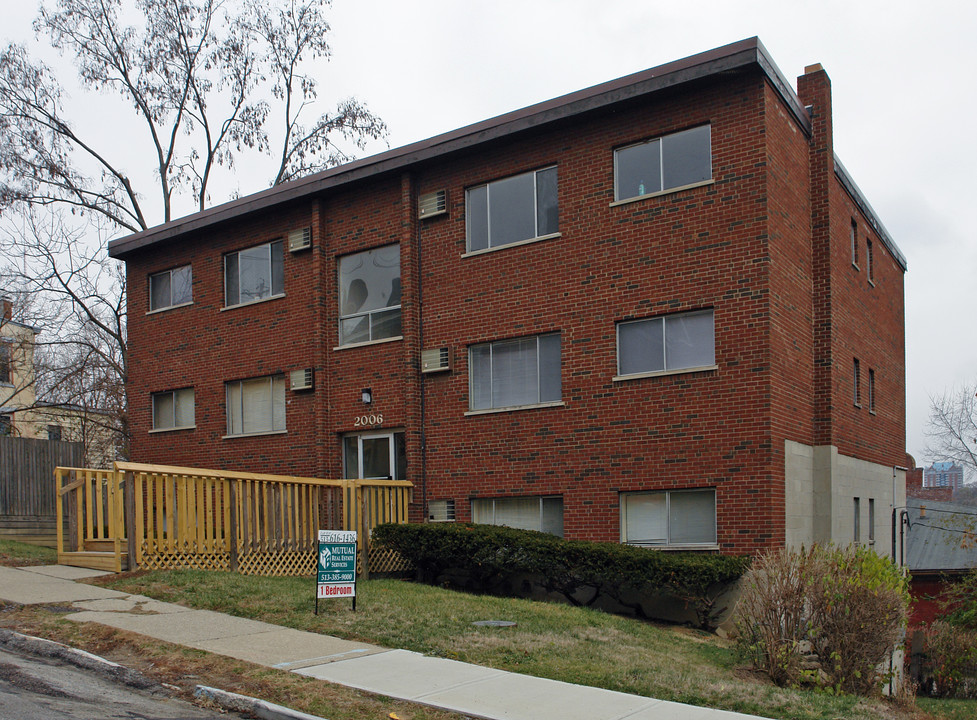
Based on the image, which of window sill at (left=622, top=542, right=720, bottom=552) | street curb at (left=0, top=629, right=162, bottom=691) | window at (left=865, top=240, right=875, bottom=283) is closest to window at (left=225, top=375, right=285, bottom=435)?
window sill at (left=622, top=542, right=720, bottom=552)

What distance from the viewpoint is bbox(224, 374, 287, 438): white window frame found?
68.5 feet

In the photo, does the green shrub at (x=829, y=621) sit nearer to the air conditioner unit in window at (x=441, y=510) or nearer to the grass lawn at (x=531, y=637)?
the grass lawn at (x=531, y=637)

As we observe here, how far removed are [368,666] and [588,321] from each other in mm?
8748

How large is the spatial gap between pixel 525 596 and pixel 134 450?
40.5ft

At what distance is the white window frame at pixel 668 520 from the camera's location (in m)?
15.2

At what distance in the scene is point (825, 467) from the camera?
1694 centimetres

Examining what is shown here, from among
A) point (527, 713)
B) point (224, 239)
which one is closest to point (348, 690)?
point (527, 713)

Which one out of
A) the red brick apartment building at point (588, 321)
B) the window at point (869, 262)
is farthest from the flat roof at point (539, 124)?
the window at point (869, 262)

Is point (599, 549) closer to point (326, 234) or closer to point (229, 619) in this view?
point (229, 619)

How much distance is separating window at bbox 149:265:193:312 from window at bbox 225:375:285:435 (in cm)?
282

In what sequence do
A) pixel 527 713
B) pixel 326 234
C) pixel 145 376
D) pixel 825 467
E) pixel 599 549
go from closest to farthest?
pixel 527 713, pixel 599 549, pixel 825 467, pixel 326 234, pixel 145 376

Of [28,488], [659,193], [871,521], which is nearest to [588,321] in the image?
[659,193]

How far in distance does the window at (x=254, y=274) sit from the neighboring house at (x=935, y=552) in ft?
56.7

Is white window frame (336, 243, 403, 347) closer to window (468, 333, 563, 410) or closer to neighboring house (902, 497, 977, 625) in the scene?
window (468, 333, 563, 410)
